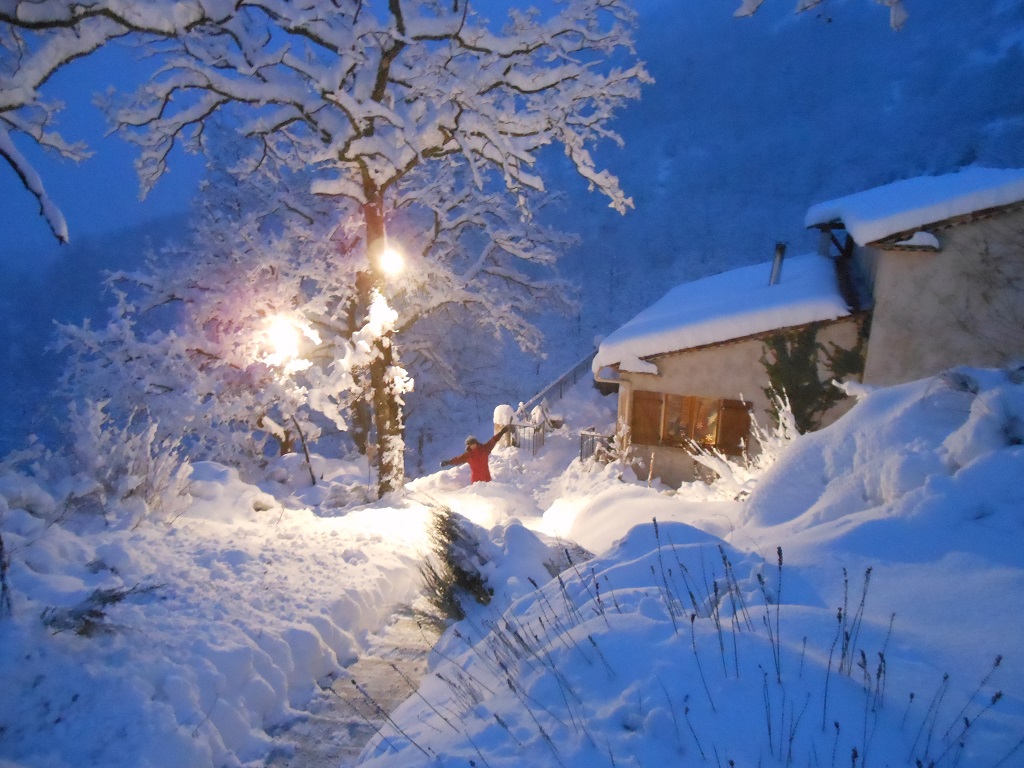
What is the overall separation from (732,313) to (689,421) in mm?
2920

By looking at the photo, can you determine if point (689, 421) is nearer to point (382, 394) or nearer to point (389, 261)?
point (382, 394)

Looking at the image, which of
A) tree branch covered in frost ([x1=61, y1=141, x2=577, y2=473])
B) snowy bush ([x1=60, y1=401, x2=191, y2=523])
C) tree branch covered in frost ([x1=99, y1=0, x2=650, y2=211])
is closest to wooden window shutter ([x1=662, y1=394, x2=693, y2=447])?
tree branch covered in frost ([x1=61, y1=141, x2=577, y2=473])

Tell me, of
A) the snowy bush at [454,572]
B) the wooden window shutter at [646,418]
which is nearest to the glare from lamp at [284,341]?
the snowy bush at [454,572]

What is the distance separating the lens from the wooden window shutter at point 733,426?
12.3 meters

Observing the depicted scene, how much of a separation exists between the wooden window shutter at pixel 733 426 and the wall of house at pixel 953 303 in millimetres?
2711

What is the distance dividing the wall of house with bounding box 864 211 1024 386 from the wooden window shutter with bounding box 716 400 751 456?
8.89ft

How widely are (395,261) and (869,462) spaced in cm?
678

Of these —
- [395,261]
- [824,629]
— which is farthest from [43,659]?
[395,261]

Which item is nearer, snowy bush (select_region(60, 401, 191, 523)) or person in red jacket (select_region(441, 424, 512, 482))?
snowy bush (select_region(60, 401, 191, 523))

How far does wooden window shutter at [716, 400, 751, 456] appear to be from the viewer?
12.3 meters

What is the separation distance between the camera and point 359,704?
3859mm

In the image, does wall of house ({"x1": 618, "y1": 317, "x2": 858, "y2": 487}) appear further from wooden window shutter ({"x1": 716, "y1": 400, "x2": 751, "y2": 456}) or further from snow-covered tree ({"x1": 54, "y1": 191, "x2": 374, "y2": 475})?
snow-covered tree ({"x1": 54, "y1": 191, "x2": 374, "y2": 475})

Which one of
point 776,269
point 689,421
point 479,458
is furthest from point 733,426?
point 479,458

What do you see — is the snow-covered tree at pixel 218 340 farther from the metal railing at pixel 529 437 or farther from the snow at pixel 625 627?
the snow at pixel 625 627
